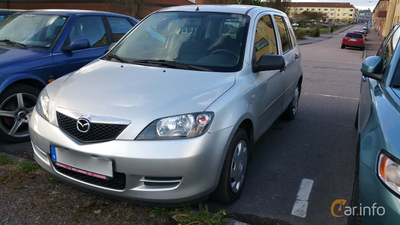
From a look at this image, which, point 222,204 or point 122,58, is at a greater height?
point 122,58

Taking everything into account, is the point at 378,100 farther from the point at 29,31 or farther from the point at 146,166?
the point at 29,31

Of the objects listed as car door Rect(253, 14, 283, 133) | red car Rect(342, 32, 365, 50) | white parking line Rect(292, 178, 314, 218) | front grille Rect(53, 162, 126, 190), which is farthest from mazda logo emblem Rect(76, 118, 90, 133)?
red car Rect(342, 32, 365, 50)

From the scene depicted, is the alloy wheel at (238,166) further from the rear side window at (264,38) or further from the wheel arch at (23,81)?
the wheel arch at (23,81)

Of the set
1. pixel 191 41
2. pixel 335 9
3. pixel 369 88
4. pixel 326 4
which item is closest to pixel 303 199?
pixel 369 88

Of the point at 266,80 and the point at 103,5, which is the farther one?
the point at 103,5

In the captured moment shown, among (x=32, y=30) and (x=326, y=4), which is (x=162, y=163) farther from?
(x=326, y=4)

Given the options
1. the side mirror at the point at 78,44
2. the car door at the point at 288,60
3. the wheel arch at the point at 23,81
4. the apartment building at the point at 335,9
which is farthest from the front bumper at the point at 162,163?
the apartment building at the point at 335,9

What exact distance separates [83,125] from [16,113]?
2.27 m

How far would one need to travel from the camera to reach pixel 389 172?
6.10 ft

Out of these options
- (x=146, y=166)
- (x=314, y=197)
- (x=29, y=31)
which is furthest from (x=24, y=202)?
(x=29, y=31)

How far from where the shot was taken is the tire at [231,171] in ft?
9.00

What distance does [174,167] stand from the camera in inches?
93.3

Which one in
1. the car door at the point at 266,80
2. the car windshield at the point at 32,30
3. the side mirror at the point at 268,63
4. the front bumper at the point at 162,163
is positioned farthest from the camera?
the car windshield at the point at 32,30

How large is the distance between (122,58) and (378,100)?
8.36 ft
